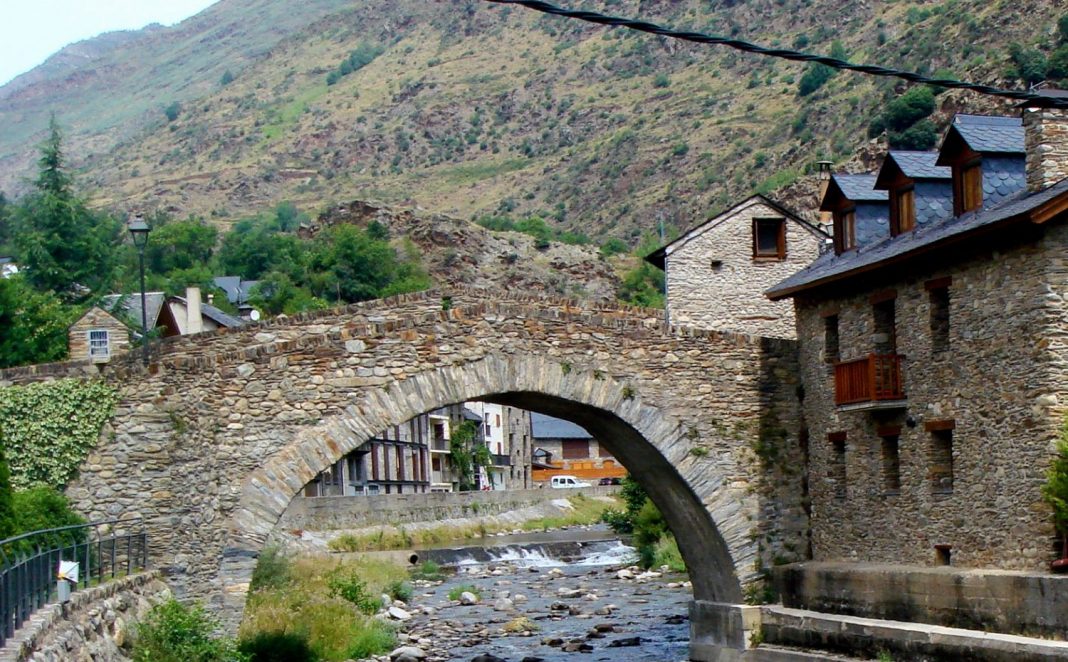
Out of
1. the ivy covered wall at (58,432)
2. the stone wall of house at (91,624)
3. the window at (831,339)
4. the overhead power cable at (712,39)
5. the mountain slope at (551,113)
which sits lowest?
the stone wall of house at (91,624)

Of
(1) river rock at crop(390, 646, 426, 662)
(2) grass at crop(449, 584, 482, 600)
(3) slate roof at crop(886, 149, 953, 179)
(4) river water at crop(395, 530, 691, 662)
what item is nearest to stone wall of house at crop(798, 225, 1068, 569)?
(3) slate roof at crop(886, 149, 953, 179)

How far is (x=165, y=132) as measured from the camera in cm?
18325

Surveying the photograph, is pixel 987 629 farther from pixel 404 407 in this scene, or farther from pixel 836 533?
pixel 404 407

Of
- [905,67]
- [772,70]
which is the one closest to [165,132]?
[772,70]

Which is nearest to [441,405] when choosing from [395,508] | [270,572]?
[270,572]

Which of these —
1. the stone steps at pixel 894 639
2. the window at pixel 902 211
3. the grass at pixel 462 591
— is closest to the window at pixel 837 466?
the stone steps at pixel 894 639

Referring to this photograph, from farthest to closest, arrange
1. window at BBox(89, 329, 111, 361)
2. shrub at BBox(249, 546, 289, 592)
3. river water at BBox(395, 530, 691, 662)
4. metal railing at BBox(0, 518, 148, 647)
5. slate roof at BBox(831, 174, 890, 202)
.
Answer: window at BBox(89, 329, 111, 361) → river water at BBox(395, 530, 691, 662) → shrub at BBox(249, 546, 289, 592) → slate roof at BBox(831, 174, 890, 202) → metal railing at BBox(0, 518, 148, 647)

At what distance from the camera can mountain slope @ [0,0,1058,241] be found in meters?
80.2

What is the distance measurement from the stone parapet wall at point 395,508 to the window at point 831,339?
2123 centimetres

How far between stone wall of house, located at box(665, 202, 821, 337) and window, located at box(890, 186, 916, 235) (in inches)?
458

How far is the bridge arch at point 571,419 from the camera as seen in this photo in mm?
18547

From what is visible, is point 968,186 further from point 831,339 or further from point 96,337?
point 96,337

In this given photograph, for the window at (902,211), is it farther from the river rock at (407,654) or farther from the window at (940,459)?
the river rock at (407,654)

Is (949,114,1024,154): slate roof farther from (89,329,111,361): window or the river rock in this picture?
(89,329,111,361): window
